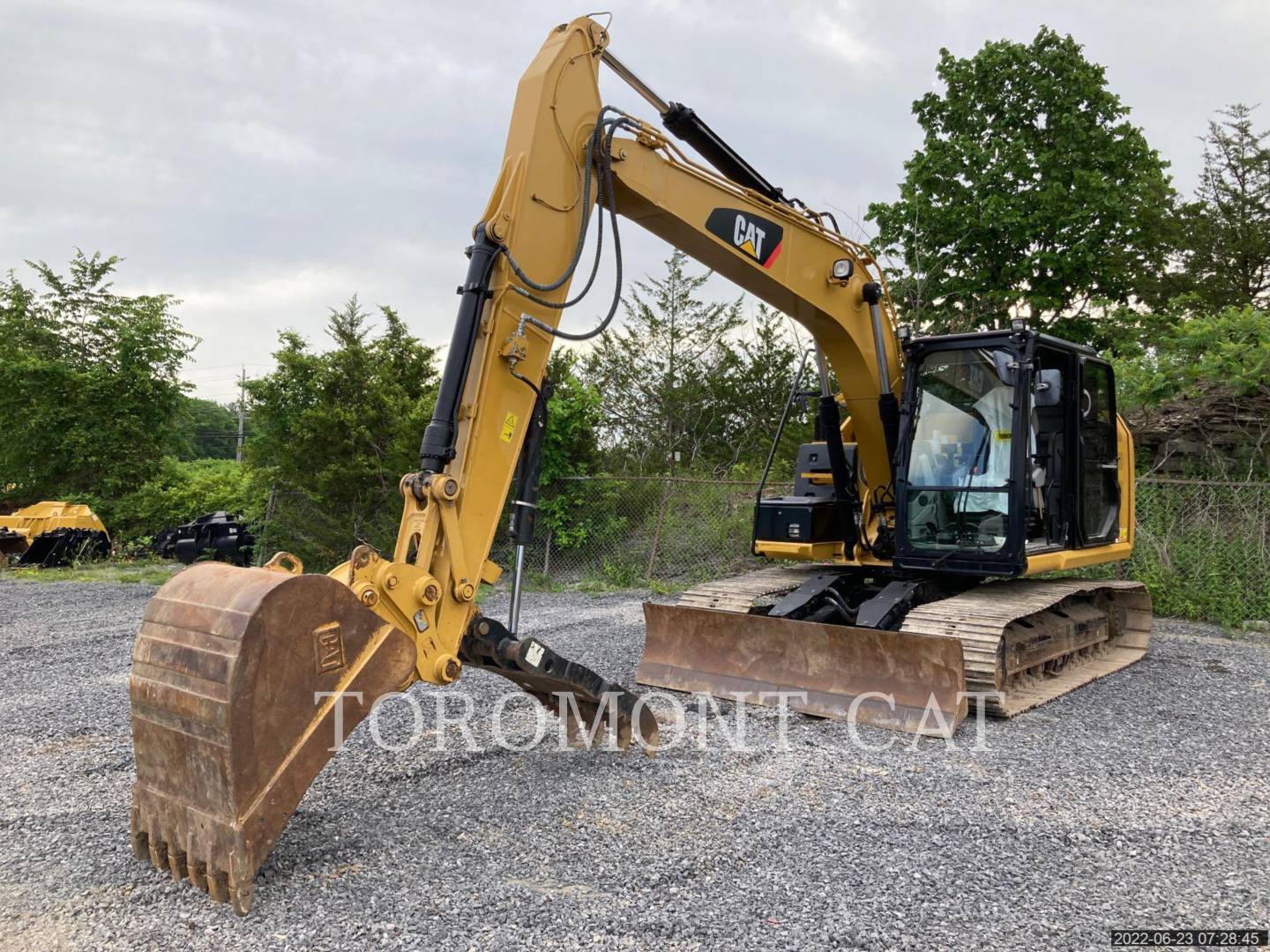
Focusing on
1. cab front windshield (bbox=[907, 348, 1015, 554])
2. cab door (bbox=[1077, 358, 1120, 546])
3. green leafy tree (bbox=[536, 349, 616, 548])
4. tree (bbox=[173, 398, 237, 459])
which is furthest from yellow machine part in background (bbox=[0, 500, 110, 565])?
cab door (bbox=[1077, 358, 1120, 546])

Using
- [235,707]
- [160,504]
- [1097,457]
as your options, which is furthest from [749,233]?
[160,504]

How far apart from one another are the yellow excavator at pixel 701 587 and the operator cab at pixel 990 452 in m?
0.02

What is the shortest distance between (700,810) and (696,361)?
16209 mm

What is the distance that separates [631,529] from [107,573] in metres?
7.79

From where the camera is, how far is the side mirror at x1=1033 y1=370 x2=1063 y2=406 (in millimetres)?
5640

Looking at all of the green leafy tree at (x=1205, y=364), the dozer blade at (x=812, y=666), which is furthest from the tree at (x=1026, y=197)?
the dozer blade at (x=812, y=666)

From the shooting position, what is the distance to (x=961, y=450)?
5.79m

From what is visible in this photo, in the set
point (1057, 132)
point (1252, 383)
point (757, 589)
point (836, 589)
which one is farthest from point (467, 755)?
point (1057, 132)

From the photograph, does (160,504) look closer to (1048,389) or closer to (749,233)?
(749,233)

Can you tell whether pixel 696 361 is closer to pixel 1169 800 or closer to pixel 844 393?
pixel 844 393

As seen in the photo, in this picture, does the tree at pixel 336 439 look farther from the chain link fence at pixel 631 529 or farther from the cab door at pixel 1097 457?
the cab door at pixel 1097 457

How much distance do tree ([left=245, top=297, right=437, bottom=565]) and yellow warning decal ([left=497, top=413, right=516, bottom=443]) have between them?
7497 mm

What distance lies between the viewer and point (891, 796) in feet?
12.8

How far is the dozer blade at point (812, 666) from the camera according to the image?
16.3ft
